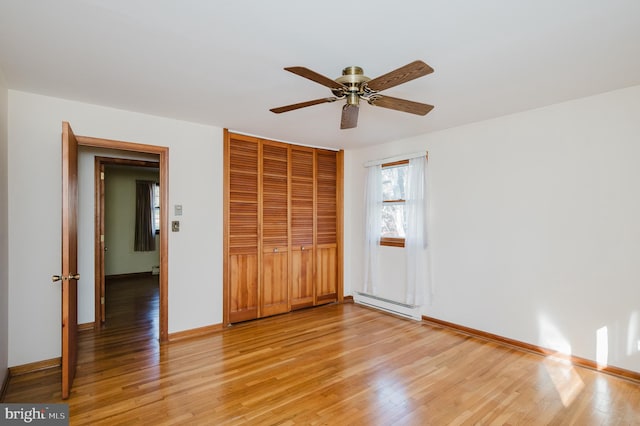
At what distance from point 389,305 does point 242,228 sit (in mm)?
2345

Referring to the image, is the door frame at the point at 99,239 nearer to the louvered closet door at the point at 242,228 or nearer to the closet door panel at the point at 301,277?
the louvered closet door at the point at 242,228

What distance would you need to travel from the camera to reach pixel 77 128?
3121 mm

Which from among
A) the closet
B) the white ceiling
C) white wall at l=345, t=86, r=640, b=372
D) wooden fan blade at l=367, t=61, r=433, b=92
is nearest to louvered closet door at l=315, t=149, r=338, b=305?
the closet

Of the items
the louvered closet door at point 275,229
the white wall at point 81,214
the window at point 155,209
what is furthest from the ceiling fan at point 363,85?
the window at point 155,209

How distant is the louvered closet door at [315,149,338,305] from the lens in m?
5.03

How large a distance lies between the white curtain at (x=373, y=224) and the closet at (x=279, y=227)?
0.54 metres

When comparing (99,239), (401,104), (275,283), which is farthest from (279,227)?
(401,104)

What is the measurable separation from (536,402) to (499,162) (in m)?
2.31

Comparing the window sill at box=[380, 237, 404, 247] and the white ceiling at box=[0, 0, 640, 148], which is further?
the window sill at box=[380, 237, 404, 247]

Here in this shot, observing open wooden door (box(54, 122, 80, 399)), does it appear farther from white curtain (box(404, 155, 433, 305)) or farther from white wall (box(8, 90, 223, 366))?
white curtain (box(404, 155, 433, 305))

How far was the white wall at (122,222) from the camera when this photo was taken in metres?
6.92

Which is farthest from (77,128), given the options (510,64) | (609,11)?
(609,11)

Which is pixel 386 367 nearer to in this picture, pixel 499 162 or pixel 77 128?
pixel 499 162

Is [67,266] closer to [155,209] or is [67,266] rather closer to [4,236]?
[4,236]
